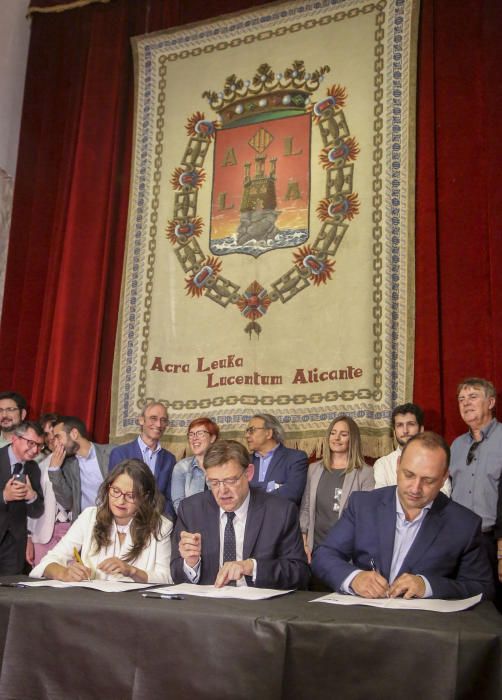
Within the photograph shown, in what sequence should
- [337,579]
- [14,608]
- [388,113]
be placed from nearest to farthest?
[14,608] < [337,579] < [388,113]

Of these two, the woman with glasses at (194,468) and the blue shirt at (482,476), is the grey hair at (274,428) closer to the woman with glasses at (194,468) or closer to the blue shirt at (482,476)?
the woman with glasses at (194,468)

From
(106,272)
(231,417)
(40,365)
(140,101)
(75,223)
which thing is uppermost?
(140,101)

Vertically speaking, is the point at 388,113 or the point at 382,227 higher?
the point at 388,113

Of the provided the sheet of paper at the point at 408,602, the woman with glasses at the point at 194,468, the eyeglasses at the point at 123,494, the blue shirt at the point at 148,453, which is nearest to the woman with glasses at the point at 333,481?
the woman with glasses at the point at 194,468

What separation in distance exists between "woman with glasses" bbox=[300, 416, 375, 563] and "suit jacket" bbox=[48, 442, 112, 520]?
123cm

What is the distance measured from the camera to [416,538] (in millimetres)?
2518

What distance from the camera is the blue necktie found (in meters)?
2.76

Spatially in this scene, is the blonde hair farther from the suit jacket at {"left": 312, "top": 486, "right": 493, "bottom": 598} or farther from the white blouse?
the suit jacket at {"left": 312, "top": 486, "right": 493, "bottom": 598}

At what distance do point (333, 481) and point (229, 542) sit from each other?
1.38 meters

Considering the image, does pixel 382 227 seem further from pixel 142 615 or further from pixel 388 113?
pixel 142 615

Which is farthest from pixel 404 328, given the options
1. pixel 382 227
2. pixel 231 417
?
pixel 231 417

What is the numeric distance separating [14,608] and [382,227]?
12.1ft

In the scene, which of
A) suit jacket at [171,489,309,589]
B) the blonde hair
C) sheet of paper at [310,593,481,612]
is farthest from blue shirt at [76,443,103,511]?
sheet of paper at [310,593,481,612]

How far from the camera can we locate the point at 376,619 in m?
1.79
